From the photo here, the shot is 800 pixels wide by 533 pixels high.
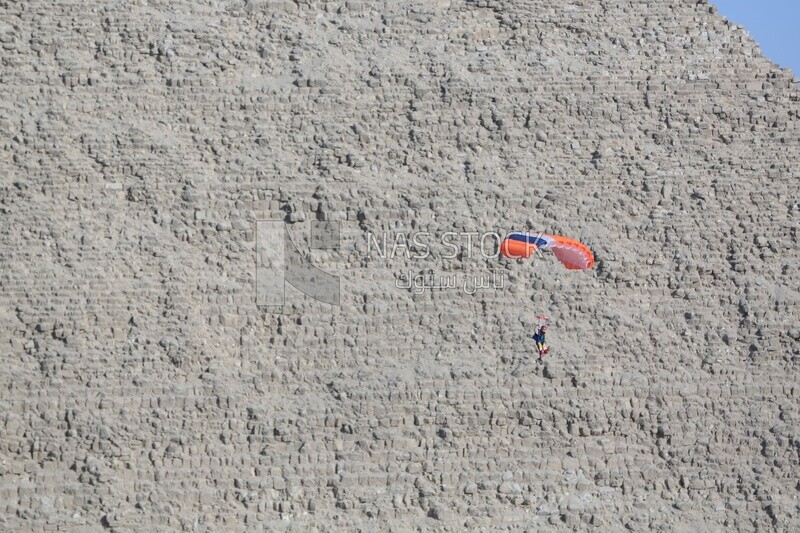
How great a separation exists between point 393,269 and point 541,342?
1717 mm

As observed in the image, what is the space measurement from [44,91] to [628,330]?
668 centimetres

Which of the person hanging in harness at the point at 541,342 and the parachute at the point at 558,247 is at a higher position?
the parachute at the point at 558,247

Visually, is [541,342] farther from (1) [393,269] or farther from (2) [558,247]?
(1) [393,269]

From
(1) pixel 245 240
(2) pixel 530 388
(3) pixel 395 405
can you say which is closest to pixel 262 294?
(1) pixel 245 240

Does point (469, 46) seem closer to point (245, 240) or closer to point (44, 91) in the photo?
point (245, 240)

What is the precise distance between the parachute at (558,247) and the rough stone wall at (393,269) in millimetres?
123

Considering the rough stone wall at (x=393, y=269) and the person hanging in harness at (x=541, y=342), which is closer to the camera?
the rough stone wall at (x=393, y=269)

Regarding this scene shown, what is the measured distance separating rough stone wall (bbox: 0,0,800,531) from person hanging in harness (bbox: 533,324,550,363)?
5.0 inches

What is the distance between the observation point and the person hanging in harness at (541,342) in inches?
677

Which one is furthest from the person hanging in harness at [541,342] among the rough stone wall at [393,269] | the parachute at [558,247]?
the parachute at [558,247]

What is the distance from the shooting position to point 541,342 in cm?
1722

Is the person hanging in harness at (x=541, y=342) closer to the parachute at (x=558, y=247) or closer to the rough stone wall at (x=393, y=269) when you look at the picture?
the rough stone wall at (x=393, y=269)

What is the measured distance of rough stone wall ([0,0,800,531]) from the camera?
16.5 meters

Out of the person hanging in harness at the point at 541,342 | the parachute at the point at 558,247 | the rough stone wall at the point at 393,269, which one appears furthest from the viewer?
the parachute at the point at 558,247
